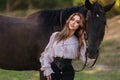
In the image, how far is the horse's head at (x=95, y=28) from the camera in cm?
514

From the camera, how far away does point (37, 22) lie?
6078mm

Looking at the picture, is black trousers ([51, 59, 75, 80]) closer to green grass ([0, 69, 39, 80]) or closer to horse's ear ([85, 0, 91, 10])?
horse's ear ([85, 0, 91, 10])

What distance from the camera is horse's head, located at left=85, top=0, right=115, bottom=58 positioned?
5.14m

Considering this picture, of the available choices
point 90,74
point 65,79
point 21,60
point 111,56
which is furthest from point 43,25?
point 111,56

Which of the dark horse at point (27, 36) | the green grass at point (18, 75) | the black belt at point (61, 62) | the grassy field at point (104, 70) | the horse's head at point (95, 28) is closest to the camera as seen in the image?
the horse's head at point (95, 28)

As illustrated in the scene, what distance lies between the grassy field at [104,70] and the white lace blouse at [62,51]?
90.1 inches

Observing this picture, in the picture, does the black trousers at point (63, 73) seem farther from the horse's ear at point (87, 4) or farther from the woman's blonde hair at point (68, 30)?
the horse's ear at point (87, 4)

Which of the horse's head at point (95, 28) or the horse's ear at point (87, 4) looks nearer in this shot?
the horse's head at point (95, 28)

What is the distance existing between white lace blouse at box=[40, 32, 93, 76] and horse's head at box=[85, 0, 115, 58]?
142 millimetres

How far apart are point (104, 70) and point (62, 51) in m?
5.61

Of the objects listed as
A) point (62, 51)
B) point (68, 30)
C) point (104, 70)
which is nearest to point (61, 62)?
point (62, 51)

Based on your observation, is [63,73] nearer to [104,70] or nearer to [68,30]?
[68,30]

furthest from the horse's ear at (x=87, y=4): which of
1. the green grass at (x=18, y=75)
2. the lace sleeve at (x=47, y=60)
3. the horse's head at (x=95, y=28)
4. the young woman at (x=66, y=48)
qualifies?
the green grass at (x=18, y=75)

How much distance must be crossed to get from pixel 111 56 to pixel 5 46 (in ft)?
23.0
